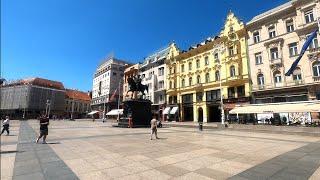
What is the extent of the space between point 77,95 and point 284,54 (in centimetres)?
10240

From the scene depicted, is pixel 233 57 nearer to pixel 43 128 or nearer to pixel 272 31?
pixel 272 31

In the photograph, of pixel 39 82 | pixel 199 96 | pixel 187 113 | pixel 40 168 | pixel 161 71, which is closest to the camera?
pixel 40 168

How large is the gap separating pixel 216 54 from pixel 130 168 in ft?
124

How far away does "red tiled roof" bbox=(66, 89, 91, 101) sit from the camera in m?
109

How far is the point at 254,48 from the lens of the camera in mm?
34906

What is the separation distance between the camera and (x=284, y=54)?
3100cm

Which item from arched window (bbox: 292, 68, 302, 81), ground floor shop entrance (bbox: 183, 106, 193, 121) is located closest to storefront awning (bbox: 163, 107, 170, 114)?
ground floor shop entrance (bbox: 183, 106, 193, 121)

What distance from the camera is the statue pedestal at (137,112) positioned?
2579 centimetres

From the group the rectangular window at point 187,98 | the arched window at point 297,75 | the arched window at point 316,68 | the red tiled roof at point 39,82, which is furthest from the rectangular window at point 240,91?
the red tiled roof at point 39,82

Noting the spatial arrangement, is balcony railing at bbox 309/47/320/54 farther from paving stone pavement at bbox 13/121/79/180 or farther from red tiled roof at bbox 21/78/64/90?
red tiled roof at bbox 21/78/64/90

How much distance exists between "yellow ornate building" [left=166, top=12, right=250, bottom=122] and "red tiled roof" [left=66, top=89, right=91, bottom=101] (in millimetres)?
73344

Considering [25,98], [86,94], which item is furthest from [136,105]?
[86,94]

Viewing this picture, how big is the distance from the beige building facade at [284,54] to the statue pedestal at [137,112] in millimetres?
17730

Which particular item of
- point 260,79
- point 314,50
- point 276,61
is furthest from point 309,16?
point 260,79
